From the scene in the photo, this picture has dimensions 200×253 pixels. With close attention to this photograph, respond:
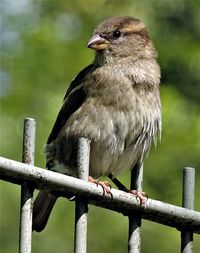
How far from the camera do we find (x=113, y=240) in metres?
5.94

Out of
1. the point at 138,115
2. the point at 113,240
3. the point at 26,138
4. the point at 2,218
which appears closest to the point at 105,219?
the point at 113,240

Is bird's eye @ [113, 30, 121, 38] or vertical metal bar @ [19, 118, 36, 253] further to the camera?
bird's eye @ [113, 30, 121, 38]

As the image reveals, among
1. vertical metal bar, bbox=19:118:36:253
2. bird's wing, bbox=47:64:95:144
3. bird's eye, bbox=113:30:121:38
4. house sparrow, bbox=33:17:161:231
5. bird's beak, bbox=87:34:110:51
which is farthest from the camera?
bird's eye, bbox=113:30:121:38

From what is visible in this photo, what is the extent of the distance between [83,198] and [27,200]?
0.20 meters

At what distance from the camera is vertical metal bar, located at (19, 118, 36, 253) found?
2.36m

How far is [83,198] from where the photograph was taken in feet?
8.39

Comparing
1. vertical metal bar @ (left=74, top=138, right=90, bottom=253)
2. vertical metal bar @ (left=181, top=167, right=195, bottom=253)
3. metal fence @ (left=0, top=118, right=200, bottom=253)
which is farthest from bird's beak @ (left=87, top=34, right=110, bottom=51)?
vertical metal bar @ (left=74, top=138, right=90, bottom=253)

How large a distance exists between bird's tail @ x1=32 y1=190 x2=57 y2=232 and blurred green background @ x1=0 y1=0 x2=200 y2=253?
72.3 inches

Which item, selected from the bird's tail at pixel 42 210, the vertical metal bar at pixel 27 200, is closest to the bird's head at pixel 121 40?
the bird's tail at pixel 42 210

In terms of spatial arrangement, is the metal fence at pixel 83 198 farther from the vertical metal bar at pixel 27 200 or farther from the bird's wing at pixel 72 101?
the bird's wing at pixel 72 101

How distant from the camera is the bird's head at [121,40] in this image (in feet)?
15.6

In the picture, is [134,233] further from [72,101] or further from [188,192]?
[72,101]

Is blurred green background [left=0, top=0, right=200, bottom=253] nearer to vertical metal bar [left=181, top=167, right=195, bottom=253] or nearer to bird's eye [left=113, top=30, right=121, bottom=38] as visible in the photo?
bird's eye [left=113, top=30, right=121, bottom=38]

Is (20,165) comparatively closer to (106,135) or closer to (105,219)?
(106,135)
